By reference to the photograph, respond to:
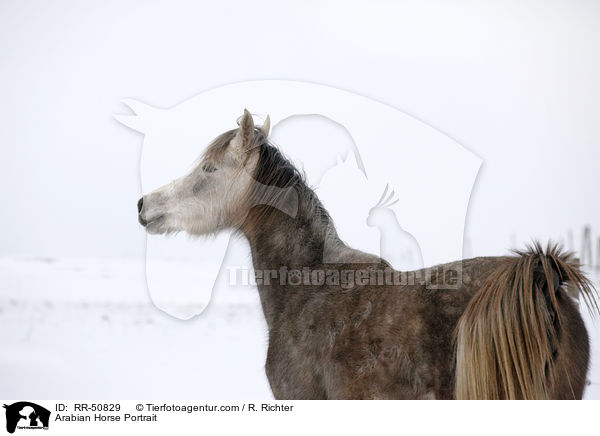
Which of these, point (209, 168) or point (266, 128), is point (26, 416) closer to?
point (209, 168)

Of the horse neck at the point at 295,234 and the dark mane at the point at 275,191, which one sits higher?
the dark mane at the point at 275,191

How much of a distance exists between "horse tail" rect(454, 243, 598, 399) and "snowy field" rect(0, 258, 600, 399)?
5.15 ft

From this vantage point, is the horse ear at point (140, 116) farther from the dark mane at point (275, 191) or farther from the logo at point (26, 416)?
the logo at point (26, 416)

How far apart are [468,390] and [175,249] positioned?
1.55 m

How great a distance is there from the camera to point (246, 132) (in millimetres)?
2021

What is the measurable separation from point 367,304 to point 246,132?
82cm

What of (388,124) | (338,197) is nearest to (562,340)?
(338,197)

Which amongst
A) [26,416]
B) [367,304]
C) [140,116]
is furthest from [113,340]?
[367,304]

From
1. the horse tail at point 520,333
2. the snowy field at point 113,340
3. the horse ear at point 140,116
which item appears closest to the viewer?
the horse tail at point 520,333

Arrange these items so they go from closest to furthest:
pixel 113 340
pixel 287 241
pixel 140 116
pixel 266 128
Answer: pixel 287 241
pixel 266 128
pixel 140 116
pixel 113 340

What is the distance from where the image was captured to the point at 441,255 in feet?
8.45

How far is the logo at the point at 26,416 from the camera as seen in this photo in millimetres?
2100

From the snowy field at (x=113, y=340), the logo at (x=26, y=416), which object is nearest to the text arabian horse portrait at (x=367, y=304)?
the logo at (x=26, y=416)

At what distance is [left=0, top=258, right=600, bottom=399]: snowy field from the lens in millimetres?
3074
